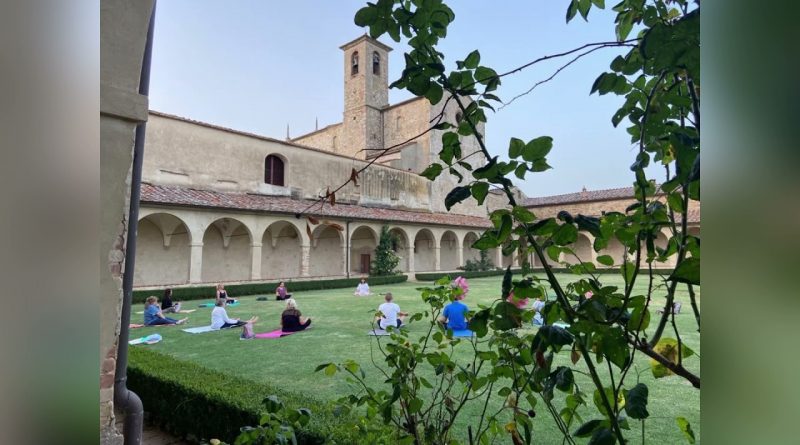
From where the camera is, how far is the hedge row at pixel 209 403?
3.04 metres

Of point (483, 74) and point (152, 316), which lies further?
point (152, 316)

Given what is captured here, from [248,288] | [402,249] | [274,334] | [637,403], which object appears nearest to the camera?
[637,403]

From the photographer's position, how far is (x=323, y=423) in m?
3.05

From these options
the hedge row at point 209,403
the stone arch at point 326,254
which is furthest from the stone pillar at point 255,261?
the hedge row at point 209,403

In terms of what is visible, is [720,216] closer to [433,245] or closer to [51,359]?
[51,359]

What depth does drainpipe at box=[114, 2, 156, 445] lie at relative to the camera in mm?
2924

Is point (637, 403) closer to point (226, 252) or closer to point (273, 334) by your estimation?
point (273, 334)

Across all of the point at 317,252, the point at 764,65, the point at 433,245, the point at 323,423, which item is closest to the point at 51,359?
the point at 764,65

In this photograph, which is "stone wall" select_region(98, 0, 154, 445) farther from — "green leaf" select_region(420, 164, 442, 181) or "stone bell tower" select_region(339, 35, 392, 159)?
"stone bell tower" select_region(339, 35, 392, 159)

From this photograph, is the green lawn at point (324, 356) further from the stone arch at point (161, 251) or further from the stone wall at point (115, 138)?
the stone arch at point (161, 251)

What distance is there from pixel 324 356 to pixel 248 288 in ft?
34.7

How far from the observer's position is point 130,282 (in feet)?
9.96

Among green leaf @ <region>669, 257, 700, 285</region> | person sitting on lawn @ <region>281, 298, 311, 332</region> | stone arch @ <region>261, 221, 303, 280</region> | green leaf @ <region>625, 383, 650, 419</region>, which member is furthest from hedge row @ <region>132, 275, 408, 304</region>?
green leaf @ <region>669, 257, 700, 285</region>

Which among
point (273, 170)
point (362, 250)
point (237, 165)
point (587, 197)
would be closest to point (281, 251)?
point (273, 170)
